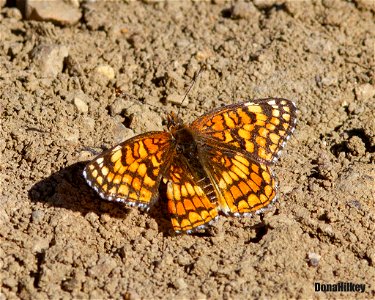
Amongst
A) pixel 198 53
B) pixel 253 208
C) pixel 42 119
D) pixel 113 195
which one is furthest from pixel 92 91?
pixel 253 208

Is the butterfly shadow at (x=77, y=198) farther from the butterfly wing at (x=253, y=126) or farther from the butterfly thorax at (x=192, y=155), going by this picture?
the butterfly wing at (x=253, y=126)

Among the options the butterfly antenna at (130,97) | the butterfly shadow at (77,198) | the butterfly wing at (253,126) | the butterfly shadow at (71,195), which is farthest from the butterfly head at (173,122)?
the butterfly shadow at (71,195)

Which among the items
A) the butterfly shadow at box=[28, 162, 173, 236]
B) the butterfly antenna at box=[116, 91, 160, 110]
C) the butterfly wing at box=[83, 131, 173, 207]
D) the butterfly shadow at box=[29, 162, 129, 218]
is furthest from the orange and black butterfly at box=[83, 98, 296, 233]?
the butterfly antenna at box=[116, 91, 160, 110]

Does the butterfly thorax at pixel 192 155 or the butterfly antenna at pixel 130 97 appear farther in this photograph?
the butterfly antenna at pixel 130 97

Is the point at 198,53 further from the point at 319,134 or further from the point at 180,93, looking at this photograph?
the point at 319,134

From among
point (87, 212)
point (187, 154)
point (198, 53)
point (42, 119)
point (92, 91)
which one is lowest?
point (87, 212)

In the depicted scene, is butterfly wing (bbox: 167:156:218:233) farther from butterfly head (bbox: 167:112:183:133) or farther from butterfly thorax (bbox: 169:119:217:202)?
butterfly head (bbox: 167:112:183:133)
